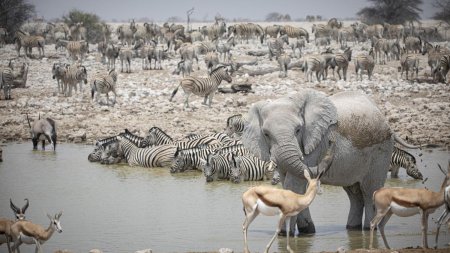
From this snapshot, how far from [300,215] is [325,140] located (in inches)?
35.6

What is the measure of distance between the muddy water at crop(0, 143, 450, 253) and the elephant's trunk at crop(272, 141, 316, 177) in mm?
852

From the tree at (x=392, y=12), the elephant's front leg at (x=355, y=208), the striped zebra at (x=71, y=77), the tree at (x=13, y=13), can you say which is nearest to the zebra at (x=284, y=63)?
the striped zebra at (x=71, y=77)

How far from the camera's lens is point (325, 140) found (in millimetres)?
9883

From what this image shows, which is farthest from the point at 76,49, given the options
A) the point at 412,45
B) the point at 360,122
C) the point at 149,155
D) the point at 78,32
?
the point at 360,122

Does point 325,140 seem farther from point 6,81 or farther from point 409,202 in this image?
point 6,81

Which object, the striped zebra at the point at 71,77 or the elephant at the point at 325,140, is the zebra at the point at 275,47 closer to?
the striped zebra at the point at 71,77

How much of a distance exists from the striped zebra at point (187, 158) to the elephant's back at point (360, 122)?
514 centimetres

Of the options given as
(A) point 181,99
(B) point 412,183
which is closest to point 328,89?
(A) point 181,99

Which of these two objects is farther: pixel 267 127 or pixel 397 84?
pixel 397 84

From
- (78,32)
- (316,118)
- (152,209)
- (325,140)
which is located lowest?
(152,209)

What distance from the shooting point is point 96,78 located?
23.1 m

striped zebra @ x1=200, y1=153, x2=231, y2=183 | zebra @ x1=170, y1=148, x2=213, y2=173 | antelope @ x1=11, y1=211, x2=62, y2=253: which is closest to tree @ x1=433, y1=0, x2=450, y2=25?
zebra @ x1=170, y1=148, x2=213, y2=173

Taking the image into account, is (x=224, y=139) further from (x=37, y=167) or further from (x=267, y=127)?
(x=267, y=127)

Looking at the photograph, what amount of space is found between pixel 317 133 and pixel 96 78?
14126mm
